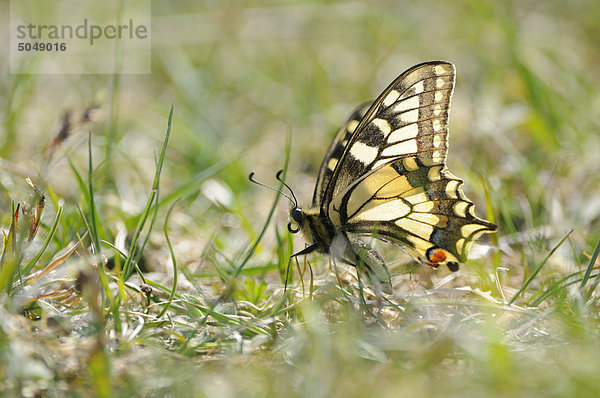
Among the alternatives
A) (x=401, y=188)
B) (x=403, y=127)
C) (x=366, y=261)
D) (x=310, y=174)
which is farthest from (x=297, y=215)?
(x=310, y=174)

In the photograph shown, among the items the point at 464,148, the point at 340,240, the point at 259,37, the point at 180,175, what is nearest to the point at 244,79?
the point at 259,37

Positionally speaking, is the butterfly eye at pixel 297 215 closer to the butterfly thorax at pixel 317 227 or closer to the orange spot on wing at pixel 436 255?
the butterfly thorax at pixel 317 227

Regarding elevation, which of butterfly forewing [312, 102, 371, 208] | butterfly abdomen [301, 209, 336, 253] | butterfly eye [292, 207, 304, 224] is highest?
butterfly forewing [312, 102, 371, 208]

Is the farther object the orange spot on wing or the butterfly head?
the butterfly head

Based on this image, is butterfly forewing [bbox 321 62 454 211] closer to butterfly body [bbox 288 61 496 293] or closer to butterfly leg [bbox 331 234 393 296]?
butterfly body [bbox 288 61 496 293]

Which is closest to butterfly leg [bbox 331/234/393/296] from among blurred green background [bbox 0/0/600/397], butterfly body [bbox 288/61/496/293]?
butterfly body [bbox 288/61/496/293]

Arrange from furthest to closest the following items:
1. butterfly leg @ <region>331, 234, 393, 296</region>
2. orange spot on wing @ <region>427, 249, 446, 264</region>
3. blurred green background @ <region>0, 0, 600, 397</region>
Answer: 1. orange spot on wing @ <region>427, 249, 446, 264</region>
2. butterfly leg @ <region>331, 234, 393, 296</region>
3. blurred green background @ <region>0, 0, 600, 397</region>

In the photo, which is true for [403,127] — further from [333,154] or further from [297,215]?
[297,215]

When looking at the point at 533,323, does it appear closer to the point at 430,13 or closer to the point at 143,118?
the point at 143,118
